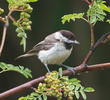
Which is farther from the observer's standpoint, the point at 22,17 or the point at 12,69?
the point at 12,69

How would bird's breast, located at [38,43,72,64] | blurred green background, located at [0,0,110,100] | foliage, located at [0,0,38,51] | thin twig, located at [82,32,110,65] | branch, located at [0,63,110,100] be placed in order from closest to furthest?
foliage, located at [0,0,38,51]
branch, located at [0,63,110,100]
thin twig, located at [82,32,110,65]
bird's breast, located at [38,43,72,64]
blurred green background, located at [0,0,110,100]

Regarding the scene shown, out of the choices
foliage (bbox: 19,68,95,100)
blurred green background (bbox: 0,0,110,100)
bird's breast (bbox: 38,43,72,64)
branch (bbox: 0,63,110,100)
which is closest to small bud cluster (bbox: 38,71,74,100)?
foliage (bbox: 19,68,95,100)

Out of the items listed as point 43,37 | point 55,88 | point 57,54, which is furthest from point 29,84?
point 43,37

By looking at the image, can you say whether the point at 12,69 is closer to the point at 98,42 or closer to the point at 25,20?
the point at 25,20

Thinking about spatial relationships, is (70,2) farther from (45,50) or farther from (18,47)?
(45,50)

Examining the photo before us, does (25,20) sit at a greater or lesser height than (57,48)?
greater

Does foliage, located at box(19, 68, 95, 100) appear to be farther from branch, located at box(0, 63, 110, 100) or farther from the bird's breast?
the bird's breast

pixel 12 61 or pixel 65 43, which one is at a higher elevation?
pixel 65 43

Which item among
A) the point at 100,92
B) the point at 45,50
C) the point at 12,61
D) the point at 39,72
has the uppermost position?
the point at 45,50

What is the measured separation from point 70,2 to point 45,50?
73.2 inches

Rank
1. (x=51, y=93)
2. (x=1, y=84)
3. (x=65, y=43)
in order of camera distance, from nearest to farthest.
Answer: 1. (x=51, y=93)
2. (x=65, y=43)
3. (x=1, y=84)

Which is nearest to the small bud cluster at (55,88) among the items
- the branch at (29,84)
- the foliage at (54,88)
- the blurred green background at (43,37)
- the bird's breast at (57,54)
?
the foliage at (54,88)

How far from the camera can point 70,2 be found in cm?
452

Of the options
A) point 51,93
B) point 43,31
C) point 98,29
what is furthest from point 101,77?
point 51,93
